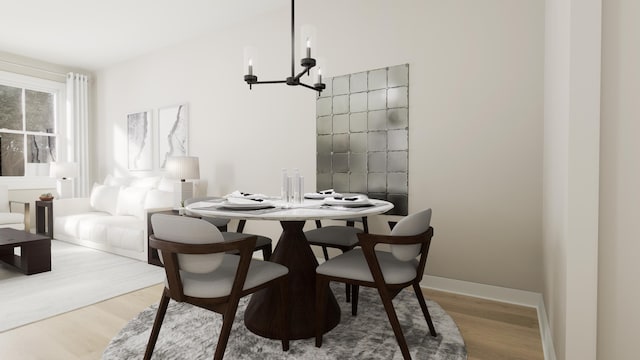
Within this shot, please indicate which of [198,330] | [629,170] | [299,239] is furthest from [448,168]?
[198,330]

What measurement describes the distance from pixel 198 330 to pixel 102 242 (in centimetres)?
279

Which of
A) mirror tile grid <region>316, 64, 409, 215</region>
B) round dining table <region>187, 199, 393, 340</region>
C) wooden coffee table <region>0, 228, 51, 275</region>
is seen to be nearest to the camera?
round dining table <region>187, 199, 393, 340</region>

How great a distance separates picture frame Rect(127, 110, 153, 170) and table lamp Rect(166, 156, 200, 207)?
130 centimetres

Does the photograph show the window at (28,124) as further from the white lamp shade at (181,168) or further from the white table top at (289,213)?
the white table top at (289,213)

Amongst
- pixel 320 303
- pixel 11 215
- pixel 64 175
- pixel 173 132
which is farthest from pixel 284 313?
pixel 64 175

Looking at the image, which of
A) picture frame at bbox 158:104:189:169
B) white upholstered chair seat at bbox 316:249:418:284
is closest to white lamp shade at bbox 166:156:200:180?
picture frame at bbox 158:104:189:169

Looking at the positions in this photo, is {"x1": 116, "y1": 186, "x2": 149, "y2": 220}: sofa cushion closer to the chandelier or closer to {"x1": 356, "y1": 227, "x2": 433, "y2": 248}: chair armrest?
the chandelier

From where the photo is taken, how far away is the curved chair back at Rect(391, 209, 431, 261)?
168cm

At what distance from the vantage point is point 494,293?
2.65m

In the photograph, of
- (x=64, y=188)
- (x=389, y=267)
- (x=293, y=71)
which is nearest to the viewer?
(x=389, y=267)

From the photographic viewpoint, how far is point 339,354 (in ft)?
5.91

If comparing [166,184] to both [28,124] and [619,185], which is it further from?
[619,185]

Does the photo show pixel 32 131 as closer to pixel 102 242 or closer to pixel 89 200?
pixel 89 200

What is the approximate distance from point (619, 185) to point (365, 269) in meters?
1.08
